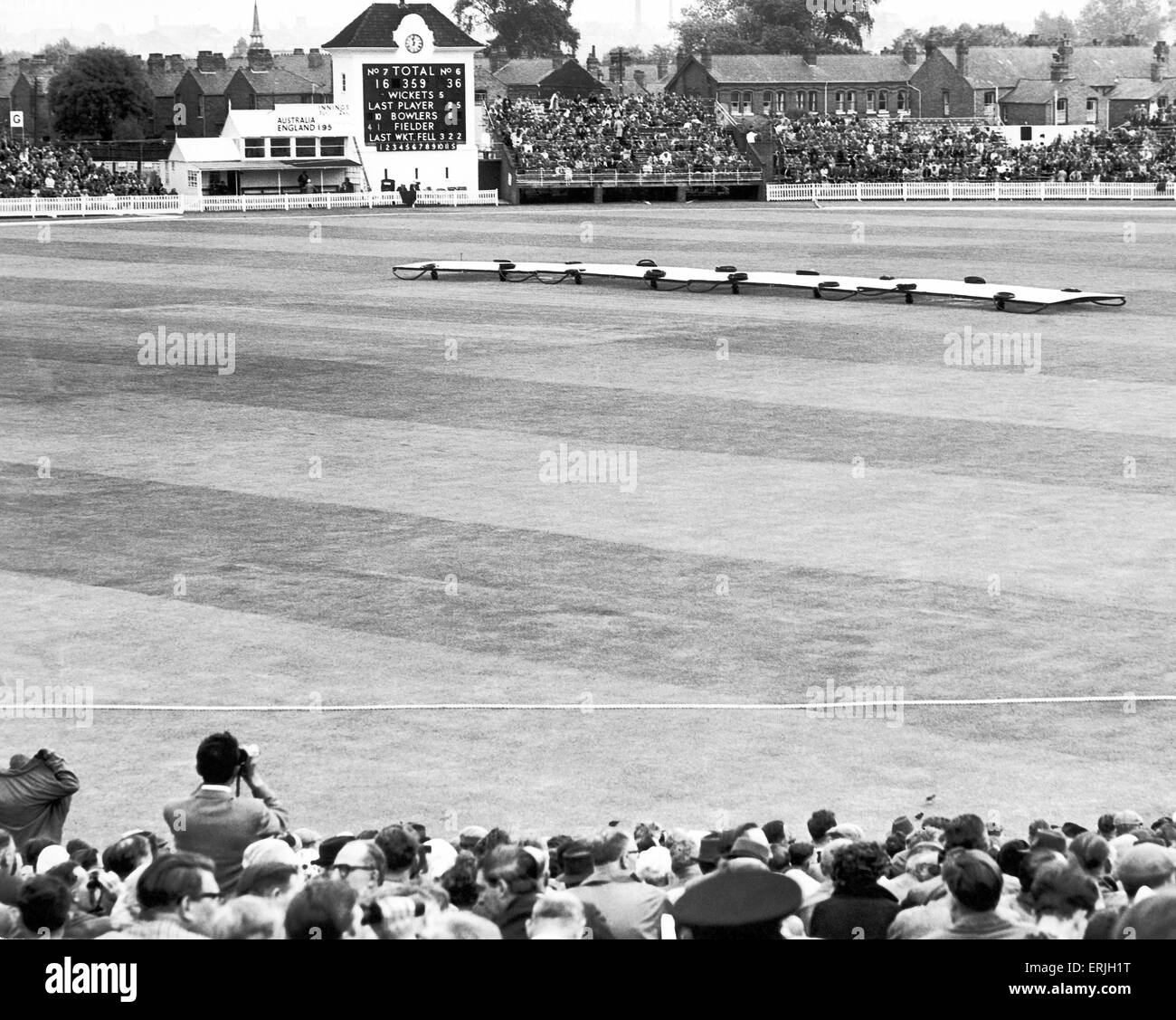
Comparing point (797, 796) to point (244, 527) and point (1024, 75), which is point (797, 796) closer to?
point (244, 527)

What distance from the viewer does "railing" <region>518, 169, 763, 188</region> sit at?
9312cm

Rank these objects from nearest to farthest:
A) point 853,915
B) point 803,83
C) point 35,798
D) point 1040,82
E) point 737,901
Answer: point 737,901 < point 853,915 < point 35,798 < point 803,83 < point 1040,82

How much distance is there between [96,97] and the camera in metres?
130

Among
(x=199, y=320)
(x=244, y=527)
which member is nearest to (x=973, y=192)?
(x=199, y=320)

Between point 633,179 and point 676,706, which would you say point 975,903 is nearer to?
point 676,706

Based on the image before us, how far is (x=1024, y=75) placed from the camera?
15788 centimetres

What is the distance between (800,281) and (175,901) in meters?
38.1

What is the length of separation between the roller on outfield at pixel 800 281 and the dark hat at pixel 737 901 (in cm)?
3368

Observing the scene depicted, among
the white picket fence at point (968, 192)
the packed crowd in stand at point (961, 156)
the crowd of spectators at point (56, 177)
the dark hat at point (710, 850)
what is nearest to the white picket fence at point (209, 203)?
the crowd of spectators at point (56, 177)

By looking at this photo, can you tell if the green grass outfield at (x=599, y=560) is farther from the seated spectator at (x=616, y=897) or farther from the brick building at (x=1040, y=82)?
the brick building at (x=1040, y=82)

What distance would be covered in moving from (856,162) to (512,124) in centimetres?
1884

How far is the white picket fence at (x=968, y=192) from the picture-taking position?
85.3 m

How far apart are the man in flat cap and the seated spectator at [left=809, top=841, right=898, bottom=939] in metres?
0.19

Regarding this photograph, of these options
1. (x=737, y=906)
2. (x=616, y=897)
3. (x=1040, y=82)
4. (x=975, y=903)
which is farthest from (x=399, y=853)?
(x=1040, y=82)
